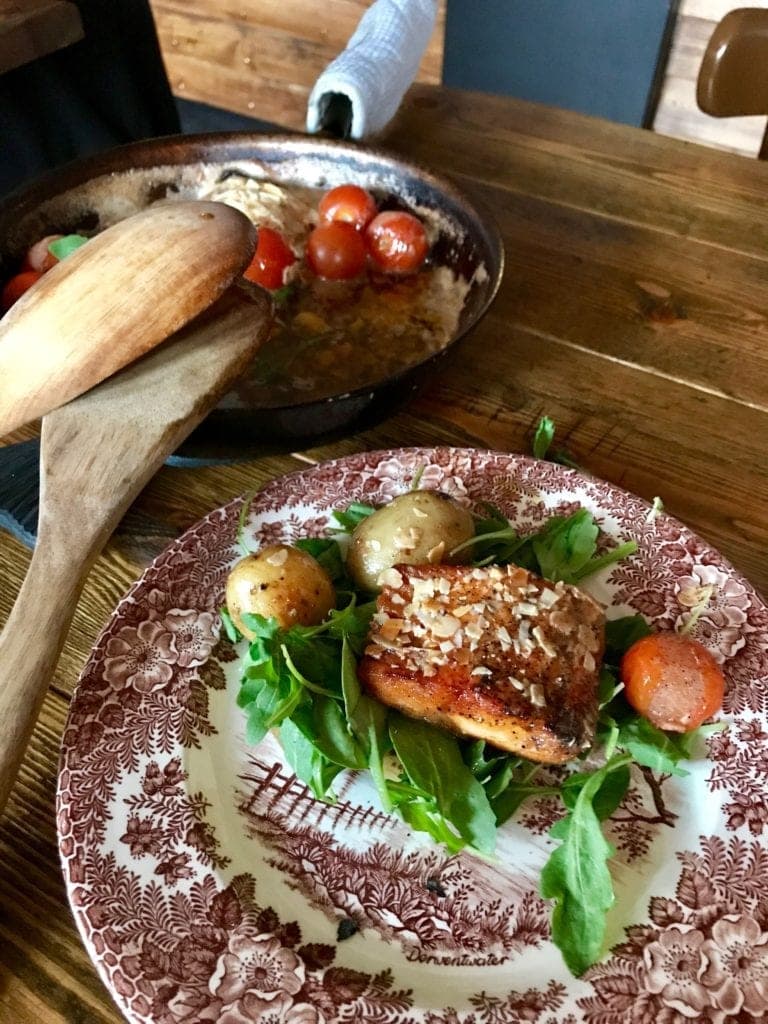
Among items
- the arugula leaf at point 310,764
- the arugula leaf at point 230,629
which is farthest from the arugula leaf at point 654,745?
the arugula leaf at point 230,629

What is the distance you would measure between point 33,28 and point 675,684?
169 centimetres

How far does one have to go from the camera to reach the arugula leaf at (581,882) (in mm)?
575

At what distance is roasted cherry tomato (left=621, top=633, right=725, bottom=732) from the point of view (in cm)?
68

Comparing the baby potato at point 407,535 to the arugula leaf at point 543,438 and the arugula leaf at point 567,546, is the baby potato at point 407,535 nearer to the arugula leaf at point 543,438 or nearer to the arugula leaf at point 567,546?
the arugula leaf at point 567,546

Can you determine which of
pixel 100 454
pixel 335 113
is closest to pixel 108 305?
pixel 100 454

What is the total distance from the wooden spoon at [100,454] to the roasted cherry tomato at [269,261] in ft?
1.36

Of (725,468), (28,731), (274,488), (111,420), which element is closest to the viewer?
(28,731)

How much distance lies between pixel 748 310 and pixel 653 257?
188mm

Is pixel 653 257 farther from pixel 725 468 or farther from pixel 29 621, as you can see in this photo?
pixel 29 621

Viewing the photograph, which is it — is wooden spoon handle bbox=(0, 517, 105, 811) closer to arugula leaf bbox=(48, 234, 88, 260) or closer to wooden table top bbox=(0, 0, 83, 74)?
arugula leaf bbox=(48, 234, 88, 260)

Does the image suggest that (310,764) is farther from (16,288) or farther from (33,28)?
(33,28)

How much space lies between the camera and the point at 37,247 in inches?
46.5

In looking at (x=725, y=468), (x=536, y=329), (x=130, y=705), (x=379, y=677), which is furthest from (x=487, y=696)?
(x=536, y=329)

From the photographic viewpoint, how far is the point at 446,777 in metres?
0.66
